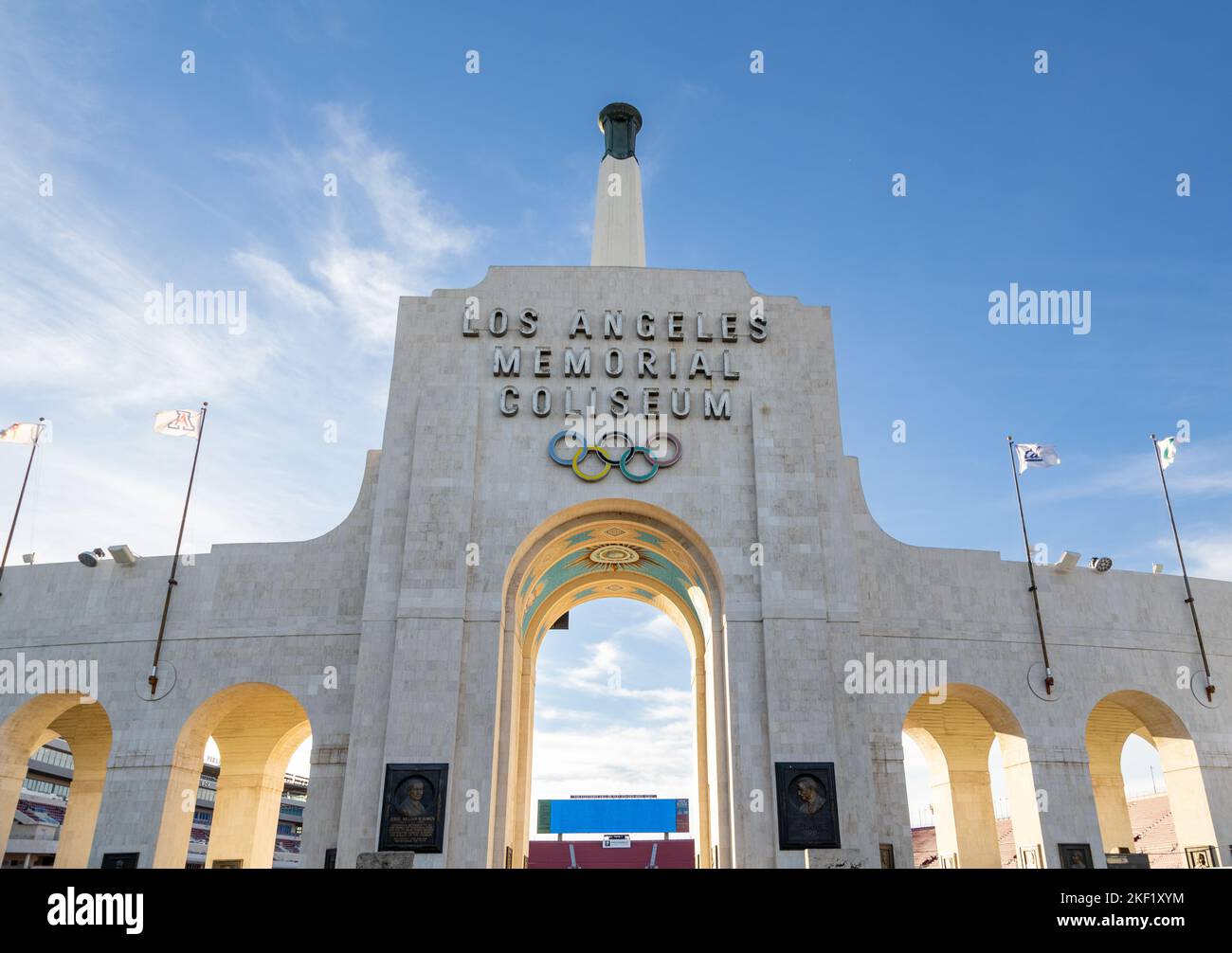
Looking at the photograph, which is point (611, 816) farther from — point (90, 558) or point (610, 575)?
point (90, 558)

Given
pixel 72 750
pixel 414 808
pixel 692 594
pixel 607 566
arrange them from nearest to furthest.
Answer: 1. pixel 414 808
2. pixel 692 594
3. pixel 72 750
4. pixel 607 566

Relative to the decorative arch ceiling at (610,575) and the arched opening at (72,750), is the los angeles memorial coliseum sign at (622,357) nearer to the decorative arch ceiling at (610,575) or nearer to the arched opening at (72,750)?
the decorative arch ceiling at (610,575)

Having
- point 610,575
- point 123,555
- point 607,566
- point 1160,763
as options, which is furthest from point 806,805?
point 123,555

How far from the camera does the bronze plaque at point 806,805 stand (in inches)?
1013

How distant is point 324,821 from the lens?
1061 inches

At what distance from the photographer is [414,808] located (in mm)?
25641

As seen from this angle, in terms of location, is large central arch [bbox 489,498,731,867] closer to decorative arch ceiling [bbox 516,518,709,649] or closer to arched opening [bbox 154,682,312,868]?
decorative arch ceiling [bbox 516,518,709,649]

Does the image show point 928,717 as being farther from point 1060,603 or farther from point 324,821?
point 324,821

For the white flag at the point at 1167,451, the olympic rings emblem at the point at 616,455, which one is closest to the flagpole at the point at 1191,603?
the white flag at the point at 1167,451

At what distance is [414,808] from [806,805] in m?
11.8

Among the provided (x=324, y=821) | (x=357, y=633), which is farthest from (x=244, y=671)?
(x=324, y=821)

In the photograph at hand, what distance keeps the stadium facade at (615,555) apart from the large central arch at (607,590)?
17 centimetres

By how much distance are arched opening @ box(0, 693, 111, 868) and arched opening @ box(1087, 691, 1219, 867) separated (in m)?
37.6
